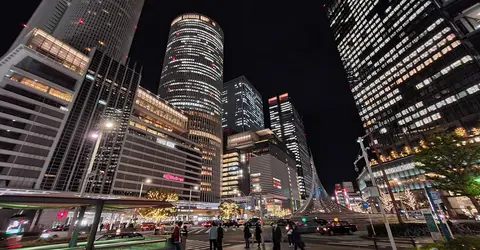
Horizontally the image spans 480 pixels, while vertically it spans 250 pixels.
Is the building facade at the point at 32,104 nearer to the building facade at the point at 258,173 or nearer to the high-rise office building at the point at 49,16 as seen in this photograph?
the high-rise office building at the point at 49,16

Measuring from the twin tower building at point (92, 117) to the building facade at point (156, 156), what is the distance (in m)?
0.41

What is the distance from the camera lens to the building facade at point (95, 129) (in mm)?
65000

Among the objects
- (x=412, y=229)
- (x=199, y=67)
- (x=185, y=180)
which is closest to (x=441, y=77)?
(x=412, y=229)

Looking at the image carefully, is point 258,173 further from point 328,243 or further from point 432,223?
point 432,223

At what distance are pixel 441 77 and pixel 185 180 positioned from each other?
11170cm

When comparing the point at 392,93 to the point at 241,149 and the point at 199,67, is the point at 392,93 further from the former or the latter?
the point at 199,67

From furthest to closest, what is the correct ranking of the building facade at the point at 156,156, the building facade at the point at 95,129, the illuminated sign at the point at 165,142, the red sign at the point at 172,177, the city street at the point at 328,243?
the illuminated sign at the point at 165,142 < the red sign at the point at 172,177 < the building facade at the point at 156,156 < the building facade at the point at 95,129 < the city street at the point at 328,243

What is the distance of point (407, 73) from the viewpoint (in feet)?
264

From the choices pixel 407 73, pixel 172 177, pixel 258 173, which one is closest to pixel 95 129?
pixel 172 177

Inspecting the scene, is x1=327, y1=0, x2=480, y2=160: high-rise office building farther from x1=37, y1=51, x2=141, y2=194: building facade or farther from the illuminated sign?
x1=37, y1=51, x2=141, y2=194: building facade

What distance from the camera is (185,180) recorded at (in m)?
101

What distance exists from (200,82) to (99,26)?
232ft

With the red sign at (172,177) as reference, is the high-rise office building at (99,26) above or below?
above

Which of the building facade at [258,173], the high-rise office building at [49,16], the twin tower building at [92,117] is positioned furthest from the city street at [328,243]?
the high-rise office building at [49,16]
